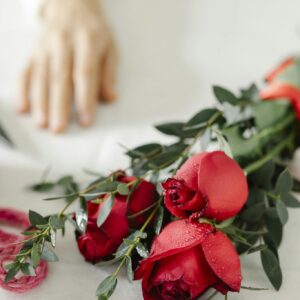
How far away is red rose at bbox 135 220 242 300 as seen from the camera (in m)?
0.38

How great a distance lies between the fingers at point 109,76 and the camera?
81 cm

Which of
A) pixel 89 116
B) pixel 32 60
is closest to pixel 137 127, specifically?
pixel 89 116

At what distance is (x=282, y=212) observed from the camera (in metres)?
0.48

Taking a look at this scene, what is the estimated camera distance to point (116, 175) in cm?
47

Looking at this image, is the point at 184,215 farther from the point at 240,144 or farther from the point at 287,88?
the point at 287,88

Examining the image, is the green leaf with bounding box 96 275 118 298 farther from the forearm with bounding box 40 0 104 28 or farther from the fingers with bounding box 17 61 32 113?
the forearm with bounding box 40 0 104 28

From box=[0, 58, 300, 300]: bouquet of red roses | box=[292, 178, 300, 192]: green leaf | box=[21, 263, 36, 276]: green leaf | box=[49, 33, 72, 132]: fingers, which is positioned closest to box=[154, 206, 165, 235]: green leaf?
box=[0, 58, 300, 300]: bouquet of red roses

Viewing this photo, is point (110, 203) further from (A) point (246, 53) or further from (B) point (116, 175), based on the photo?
(A) point (246, 53)

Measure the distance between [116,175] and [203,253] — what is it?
0.12 meters

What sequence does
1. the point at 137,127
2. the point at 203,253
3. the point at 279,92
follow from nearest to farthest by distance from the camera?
the point at 203,253
the point at 279,92
the point at 137,127

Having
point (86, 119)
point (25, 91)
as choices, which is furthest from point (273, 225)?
point (25, 91)

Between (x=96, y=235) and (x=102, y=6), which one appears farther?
(x=102, y=6)

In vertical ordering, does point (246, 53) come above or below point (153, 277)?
above

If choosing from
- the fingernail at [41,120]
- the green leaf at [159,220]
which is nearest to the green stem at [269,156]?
the green leaf at [159,220]
